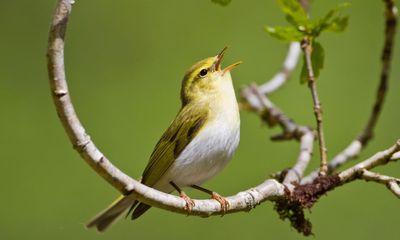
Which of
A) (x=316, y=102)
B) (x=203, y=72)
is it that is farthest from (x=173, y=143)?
(x=316, y=102)

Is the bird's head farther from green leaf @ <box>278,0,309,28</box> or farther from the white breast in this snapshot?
green leaf @ <box>278,0,309,28</box>

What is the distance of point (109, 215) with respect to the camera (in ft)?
12.1

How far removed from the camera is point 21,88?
5.45 meters

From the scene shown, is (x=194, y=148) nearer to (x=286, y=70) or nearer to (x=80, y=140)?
(x=286, y=70)

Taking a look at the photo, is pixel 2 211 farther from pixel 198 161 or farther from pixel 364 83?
pixel 364 83

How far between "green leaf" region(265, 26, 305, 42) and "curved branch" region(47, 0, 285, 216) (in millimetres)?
792

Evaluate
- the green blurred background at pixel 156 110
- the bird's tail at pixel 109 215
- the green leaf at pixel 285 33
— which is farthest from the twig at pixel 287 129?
the bird's tail at pixel 109 215

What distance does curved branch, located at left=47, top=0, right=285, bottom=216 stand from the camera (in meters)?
1.83

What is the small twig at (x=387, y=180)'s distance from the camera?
A: 2576 mm

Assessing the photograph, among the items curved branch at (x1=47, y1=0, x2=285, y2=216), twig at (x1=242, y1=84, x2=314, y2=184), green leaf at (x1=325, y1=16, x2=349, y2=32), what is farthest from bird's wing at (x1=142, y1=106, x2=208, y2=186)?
green leaf at (x1=325, y1=16, x2=349, y2=32)

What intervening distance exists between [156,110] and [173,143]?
1.66 meters

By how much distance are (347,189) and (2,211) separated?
2.71m

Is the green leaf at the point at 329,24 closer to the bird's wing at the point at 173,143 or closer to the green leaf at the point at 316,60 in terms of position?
the green leaf at the point at 316,60

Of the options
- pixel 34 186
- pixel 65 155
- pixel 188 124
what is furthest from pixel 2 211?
pixel 188 124
